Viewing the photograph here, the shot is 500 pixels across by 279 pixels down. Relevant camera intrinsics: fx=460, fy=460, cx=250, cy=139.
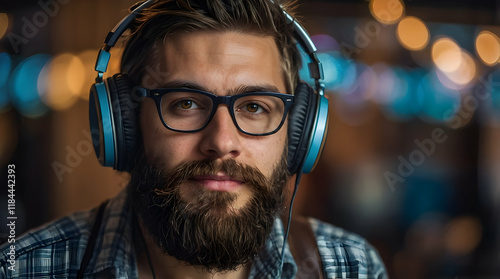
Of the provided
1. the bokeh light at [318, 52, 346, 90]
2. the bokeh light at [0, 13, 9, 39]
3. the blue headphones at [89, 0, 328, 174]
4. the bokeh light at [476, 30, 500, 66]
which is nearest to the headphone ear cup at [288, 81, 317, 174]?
the blue headphones at [89, 0, 328, 174]

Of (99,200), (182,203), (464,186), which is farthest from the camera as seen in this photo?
(464,186)

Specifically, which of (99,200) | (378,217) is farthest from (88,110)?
(378,217)

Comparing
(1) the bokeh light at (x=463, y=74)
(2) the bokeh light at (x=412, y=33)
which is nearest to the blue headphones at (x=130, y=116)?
(2) the bokeh light at (x=412, y=33)

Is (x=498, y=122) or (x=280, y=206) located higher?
(x=498, y=122)

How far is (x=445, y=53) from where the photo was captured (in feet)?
3.38

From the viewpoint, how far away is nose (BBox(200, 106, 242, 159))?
0.79 meters

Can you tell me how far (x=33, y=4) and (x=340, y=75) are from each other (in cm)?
63

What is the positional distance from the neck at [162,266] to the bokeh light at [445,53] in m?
0.62

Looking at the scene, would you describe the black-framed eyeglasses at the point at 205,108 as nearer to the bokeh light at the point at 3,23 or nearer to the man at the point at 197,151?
the man at the point at 197,151

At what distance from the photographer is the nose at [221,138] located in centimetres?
79

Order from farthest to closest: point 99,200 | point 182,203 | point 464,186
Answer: point 464,186 → point 99,200 → point 182,203

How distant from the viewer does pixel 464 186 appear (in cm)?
104

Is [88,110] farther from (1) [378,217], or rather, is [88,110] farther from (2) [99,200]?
(1) [378,217]

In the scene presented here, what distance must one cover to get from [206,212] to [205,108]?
0.60ft
